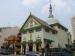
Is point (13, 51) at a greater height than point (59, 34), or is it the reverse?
point (59, 34)

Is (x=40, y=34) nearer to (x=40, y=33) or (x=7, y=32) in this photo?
(x=40, y=33)

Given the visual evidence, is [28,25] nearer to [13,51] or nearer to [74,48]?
[13,51]

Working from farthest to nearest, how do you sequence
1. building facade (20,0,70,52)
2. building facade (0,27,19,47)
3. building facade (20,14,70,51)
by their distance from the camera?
building facade (0,27,19,47), building facade (20,14,70,51), building facade (20,0,70,52)

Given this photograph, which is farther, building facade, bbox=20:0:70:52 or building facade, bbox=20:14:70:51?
building facade, bbox=20:14:70:51

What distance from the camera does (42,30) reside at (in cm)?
4719

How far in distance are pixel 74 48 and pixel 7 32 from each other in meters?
28.9

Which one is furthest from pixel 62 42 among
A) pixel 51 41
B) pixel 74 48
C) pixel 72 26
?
pixel 74 48

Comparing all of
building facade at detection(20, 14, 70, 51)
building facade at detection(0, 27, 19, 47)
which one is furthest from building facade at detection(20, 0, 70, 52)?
building facade at detection(0, 27, 19, 47)

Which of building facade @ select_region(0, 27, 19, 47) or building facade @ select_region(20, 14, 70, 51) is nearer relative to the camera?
building facade @ select_region(20, 14, 70, 51)

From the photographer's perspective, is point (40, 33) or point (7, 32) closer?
point (40, 33)

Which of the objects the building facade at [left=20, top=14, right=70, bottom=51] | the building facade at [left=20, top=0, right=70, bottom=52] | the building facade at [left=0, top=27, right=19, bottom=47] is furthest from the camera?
the building facade at [left=0, top=27, right=19, bottom=47]

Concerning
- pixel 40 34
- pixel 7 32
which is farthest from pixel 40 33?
pixel 7 32

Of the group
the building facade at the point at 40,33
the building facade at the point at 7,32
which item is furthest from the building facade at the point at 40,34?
the building facade at the point at 7,32

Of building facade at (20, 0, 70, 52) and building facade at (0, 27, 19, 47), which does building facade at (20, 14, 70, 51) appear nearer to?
building facade at (20, 0, 70, 52)
